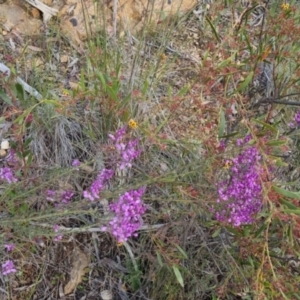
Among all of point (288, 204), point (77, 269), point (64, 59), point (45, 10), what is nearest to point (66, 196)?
point (77, 269)

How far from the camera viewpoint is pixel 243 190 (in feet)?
5.64

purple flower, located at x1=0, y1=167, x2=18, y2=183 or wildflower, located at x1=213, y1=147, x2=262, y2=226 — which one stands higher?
wildflower, located at x1=213, y1=147, x2=262, y2=226

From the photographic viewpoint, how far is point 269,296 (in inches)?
75.2

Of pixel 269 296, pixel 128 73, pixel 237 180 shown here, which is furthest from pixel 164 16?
pixel 269 296

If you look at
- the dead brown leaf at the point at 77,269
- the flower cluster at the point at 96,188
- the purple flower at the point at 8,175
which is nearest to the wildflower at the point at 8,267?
the dead brown leaf at the point at 77,269

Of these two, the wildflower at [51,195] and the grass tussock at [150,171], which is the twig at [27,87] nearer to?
the grass tussock at [150,171]

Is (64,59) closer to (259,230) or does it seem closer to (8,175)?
(8,175)

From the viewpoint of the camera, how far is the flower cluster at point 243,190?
1685 mm

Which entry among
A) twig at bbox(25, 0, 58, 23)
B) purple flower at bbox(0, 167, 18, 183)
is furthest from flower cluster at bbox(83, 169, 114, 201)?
twig at bbox(25, 0, 58, 23)

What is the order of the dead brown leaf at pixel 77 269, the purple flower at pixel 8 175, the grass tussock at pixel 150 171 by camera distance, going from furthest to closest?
1. the dead brown leaf at pixel 77 269
2. the purple flower at pixel 8 175
3. the grass tussock at pixel 150 171

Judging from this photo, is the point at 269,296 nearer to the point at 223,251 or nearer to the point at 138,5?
the point at 223,251

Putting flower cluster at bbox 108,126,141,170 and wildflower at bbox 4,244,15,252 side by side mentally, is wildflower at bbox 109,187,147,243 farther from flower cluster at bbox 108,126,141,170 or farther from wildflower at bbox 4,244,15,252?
wildflower at bbox 4,244,15,252

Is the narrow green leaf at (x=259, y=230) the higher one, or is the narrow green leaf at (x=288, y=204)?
the narrow green leaf at (x=288, y=204)

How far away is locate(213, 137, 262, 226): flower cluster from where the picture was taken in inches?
66.3
